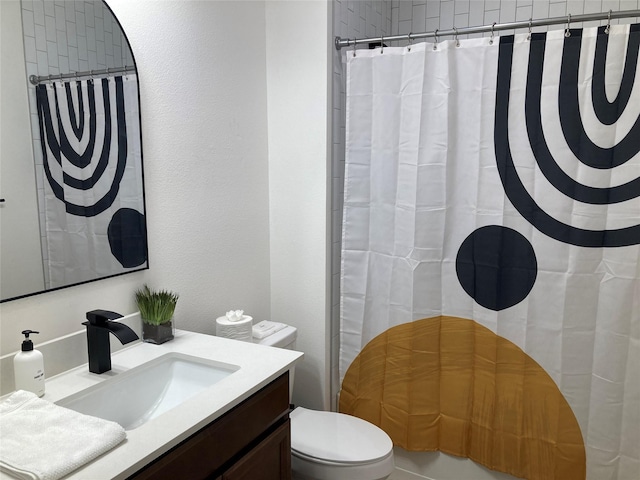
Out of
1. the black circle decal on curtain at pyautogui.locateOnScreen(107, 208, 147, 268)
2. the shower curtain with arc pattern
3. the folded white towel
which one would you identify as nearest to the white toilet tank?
the shower curtain with arc pattern

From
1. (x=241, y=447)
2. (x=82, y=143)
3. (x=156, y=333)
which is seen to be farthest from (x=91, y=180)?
(x=241, y=447)

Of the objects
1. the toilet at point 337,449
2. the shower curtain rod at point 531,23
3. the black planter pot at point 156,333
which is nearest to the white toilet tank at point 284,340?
the toilet at point 337,449

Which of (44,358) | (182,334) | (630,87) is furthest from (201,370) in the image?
(630,87)

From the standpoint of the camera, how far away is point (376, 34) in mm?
2586

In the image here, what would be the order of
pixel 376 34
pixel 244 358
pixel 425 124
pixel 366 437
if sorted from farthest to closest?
pixel 376 34 → pixel 425 124 → pixel 366 437 → pixel 244 358

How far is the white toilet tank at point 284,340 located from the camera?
79.5 inches

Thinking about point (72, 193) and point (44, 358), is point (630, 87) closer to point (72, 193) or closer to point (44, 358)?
point (72, 193)

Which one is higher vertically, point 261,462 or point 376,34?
point 376,34

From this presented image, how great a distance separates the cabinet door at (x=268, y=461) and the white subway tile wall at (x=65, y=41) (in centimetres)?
74

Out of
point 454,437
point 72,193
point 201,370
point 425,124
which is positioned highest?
point 425,124

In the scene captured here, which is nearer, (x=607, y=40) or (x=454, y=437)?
(x=607, y=40)

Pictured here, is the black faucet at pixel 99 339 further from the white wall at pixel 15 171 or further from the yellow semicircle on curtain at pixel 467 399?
the yellow semicircle on curtain at pixel 467 399

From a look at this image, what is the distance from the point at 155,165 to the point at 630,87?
170 cm

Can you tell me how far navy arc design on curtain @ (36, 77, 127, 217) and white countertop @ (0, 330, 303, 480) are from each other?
0.48 meters
